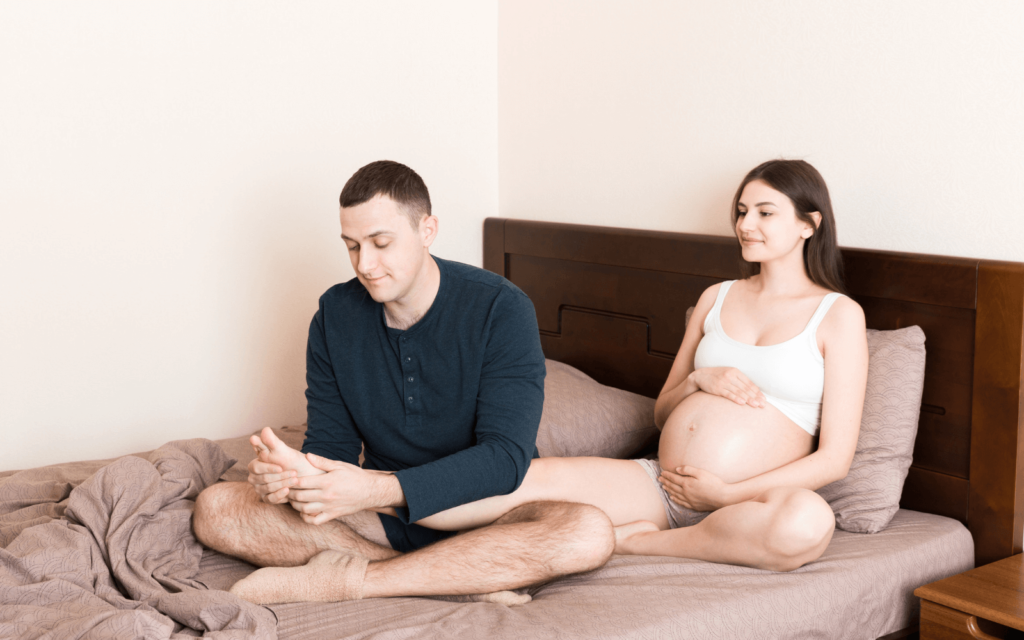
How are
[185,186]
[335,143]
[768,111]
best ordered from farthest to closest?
1. [335,143]
2. [185,186]
3. [768,111]

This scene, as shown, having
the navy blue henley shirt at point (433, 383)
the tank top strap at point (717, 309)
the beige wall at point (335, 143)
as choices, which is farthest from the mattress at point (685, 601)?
the beige wall at point (335, 143)

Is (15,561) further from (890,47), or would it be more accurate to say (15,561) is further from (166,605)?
(890,47)

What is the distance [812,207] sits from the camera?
1883 millimetres

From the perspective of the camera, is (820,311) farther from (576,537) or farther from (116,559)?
(116,559)

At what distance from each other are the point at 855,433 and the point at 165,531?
141 centimetres

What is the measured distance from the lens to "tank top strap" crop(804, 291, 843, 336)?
183 centimetres

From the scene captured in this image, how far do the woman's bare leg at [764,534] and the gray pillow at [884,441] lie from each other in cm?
22

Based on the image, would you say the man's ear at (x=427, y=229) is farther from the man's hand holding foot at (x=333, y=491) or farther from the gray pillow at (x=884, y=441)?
the gray pillow at (x=884, y=441)

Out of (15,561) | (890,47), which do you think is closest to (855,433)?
(890,47)

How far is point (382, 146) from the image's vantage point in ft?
9.60

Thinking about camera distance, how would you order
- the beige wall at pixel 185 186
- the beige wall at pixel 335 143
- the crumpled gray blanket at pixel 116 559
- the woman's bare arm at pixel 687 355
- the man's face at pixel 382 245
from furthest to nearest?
the beige wall at pixel 185 186 < the woman's bare arm at pixel 687 355 < the beige wall at pixel 335 143 < the man's face at pixel 382 245 < the crumpled gray blanket at pixel 116 559

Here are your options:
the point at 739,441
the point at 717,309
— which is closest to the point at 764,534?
the point at 739,441

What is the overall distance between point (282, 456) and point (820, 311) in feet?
3.79

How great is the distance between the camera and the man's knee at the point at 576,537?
1.54m
